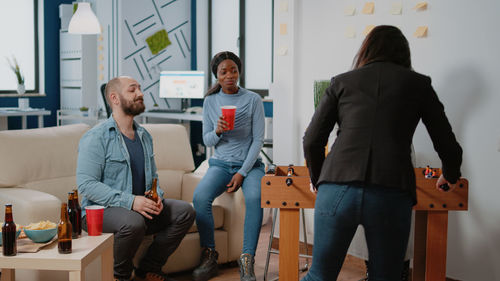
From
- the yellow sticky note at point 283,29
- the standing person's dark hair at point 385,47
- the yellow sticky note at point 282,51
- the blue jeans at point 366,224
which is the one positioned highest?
the yellow sticky note at point 283,29

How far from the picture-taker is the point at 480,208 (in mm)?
2930

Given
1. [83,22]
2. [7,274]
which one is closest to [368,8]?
[7,274]

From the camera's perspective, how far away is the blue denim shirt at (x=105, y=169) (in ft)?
8.81

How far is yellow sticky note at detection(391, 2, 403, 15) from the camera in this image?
3174mm

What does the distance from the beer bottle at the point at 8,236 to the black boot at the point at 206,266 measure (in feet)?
4.09

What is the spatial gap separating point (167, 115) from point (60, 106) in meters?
2.15

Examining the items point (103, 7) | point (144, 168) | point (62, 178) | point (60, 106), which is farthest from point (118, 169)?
point (60, 106)

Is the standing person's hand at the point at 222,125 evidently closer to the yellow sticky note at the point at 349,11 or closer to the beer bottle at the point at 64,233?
the yellow sticky note at the point at 349,11

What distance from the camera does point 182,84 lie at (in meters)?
6.43

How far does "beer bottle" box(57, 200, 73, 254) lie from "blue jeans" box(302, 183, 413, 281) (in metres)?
0.91

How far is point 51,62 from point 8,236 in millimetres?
5785

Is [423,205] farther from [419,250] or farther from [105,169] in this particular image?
[105,169]

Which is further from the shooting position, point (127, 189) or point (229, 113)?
point (229, 113)

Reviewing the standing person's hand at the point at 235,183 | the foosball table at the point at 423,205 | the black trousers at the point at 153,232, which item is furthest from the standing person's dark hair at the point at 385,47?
the standing person's hand at the point at 235,183
